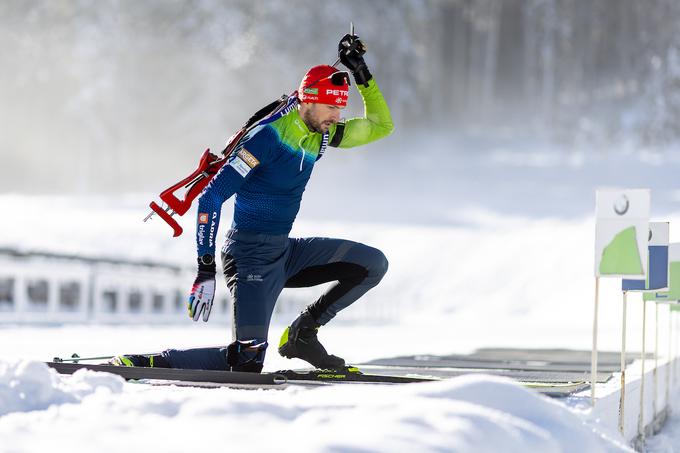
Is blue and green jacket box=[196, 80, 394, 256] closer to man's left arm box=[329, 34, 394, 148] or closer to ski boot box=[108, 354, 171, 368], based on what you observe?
man's left arm box=[329, 34, 394, 148]

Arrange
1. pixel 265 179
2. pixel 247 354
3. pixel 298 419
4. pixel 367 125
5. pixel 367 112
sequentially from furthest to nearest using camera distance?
pixel 367 112 → pixel 367 125 → pixel 265 179 → pixel 247 354 → pixel 298 419

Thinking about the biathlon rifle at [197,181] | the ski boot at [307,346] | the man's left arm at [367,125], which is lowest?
the ski boot at [307,346]

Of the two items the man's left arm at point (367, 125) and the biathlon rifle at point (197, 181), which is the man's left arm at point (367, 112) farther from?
the biathlon rifle at point (197, 181)

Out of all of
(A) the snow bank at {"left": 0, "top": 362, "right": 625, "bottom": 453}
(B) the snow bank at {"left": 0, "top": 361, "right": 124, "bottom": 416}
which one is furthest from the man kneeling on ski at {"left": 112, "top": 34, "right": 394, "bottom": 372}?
(A) the snow bank at {"left": 0, "top": 362, "right": 625, "bottom": 453}

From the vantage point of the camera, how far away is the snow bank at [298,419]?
11.5 ft

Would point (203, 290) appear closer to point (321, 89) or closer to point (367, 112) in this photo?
point (321, 89)

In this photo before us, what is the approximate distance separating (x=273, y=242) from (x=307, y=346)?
719 millimetres

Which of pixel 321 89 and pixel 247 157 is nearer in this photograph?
pixel 247 157

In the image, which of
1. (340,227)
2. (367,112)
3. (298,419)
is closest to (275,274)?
(367,112)

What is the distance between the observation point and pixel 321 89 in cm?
627

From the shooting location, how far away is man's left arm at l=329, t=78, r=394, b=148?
662 cm

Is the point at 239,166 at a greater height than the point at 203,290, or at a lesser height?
greater

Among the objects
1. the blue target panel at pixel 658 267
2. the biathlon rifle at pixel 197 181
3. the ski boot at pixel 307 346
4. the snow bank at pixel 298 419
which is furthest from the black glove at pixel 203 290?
the blue target panel at pixel 658 267

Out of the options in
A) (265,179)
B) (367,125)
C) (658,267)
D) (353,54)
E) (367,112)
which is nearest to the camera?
(265,179)
